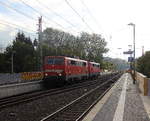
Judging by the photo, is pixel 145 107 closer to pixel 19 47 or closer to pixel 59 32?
pixel 19 47

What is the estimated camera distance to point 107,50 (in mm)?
115375

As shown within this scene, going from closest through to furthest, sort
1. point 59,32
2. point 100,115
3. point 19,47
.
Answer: point 100,115, point 19,47, point 59,32

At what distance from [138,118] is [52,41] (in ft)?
312

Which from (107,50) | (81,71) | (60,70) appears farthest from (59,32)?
(60,70)

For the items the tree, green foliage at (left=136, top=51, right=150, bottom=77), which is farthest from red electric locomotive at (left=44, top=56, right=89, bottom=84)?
the tree

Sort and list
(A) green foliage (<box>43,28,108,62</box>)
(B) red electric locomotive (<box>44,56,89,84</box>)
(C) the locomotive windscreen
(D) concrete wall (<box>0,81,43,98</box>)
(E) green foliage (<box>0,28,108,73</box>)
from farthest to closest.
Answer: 1. (A) green foliage (<box>43,28,108,62</box>)
2. (E) green foliage (<box>0,28,108,73</box>)
3. (C) the locomotive windscreen
4. (B) red electric locomotive (<box>44,56,89,84</box>)
5. (D) concrete wall (<box>0,81,43,98</box>)

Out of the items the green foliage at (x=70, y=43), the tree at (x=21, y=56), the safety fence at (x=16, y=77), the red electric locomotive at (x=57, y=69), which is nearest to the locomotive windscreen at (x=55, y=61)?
the red electric locomotive at (x=57, y=69)

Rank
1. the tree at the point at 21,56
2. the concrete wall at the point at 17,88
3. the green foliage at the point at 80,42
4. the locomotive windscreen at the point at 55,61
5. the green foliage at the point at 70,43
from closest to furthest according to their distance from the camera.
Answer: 1. the concrete wall at the point at 17,88
2. the locomotive windscreen at the point at 55,61
3. the tree at the point at 21,56
4. the green foliage at the point at 70,43
5. the green foliage at the point at 80,42

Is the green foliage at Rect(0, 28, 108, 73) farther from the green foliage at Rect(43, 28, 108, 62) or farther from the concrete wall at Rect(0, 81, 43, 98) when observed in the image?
the concrete wall at Rect(0, 81, 43, 98)

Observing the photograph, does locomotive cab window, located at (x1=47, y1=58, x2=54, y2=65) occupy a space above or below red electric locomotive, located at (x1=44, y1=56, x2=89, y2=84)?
above

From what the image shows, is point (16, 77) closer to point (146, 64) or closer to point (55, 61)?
point (55, 61)

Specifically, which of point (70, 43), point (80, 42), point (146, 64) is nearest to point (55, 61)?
point (146, 64)

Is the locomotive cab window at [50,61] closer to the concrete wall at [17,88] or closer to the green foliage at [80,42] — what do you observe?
the concrete wall at [17,88]

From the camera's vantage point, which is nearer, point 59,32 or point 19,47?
point 19,47
